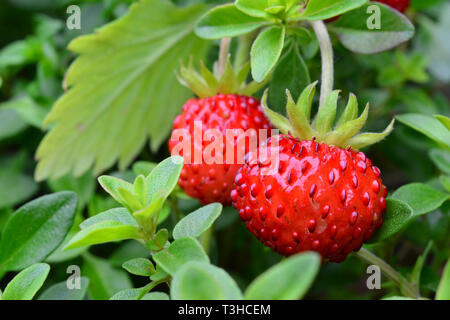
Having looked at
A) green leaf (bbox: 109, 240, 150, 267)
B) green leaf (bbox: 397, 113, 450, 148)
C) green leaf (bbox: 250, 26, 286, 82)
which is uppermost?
Answer: green leaf (bbox: 250, 26, 286, 82)

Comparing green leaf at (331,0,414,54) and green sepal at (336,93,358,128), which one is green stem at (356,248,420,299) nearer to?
green sepal at (336,93,358,128)

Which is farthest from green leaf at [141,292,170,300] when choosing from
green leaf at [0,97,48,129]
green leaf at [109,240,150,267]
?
green leaf at [0,97,48,129]

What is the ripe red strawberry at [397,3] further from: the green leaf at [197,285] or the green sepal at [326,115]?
the green leaf at [197,285]

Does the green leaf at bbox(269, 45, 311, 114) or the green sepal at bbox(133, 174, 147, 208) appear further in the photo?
the green leaf at bbox(269, 45, 311, 114)

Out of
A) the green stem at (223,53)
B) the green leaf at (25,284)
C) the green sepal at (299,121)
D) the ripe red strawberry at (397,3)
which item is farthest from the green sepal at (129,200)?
the ripe red strawberry at (397,3)
